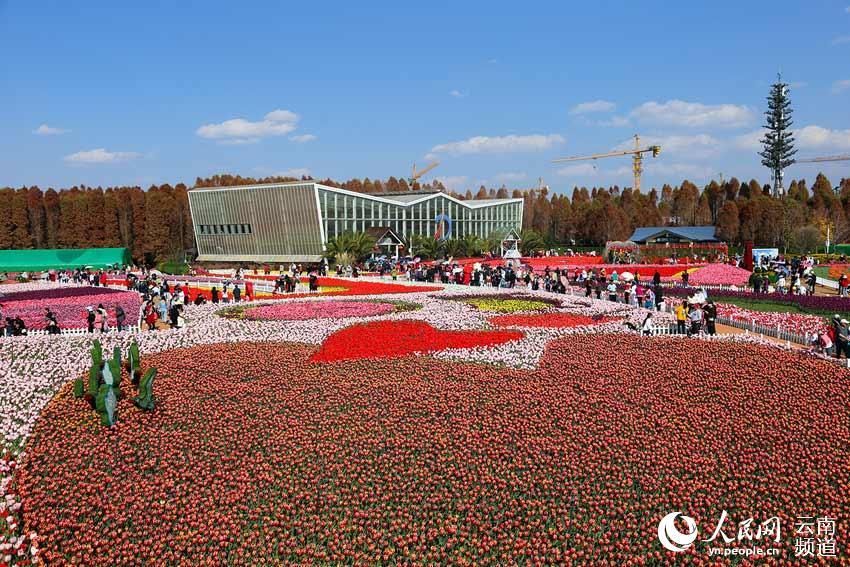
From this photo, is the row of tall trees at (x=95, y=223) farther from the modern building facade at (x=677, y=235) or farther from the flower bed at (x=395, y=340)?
the flower bed at (x=395, y=340)

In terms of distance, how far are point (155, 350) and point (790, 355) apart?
1555 centimetres

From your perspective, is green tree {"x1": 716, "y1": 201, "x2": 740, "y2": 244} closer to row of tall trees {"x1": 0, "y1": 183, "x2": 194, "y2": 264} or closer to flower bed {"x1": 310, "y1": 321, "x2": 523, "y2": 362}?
row of tall trees {"x1": 0, "y1": 183, "x2": 194, "y2": 264}

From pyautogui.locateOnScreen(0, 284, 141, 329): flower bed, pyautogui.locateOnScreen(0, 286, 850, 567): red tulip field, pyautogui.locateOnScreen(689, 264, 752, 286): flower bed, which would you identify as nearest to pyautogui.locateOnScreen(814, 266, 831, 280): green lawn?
pyautogui.locateOnScreen(689, 264, 752, 286): flower bed

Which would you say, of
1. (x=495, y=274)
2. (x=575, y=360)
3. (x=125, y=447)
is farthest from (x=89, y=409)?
(x=495, y=274)

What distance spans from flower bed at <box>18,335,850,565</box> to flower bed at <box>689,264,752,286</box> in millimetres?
24799

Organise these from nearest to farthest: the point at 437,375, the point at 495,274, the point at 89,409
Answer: the point at 89,409
the point at 437,375
the point at 495,274

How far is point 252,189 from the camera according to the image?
247 ft

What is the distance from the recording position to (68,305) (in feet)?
91.2

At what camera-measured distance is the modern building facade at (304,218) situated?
69812 mm

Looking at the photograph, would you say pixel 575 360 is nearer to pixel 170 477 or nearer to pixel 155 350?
pixel 170 477

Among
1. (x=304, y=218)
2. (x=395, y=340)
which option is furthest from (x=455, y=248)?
(x=395, y=340)

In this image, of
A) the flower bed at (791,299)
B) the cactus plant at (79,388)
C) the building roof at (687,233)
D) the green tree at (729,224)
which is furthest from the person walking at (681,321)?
the green tree at (729,224)

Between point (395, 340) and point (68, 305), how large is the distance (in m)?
16.6

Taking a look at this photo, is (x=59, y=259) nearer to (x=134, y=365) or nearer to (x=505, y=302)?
(x=505, y=302)
